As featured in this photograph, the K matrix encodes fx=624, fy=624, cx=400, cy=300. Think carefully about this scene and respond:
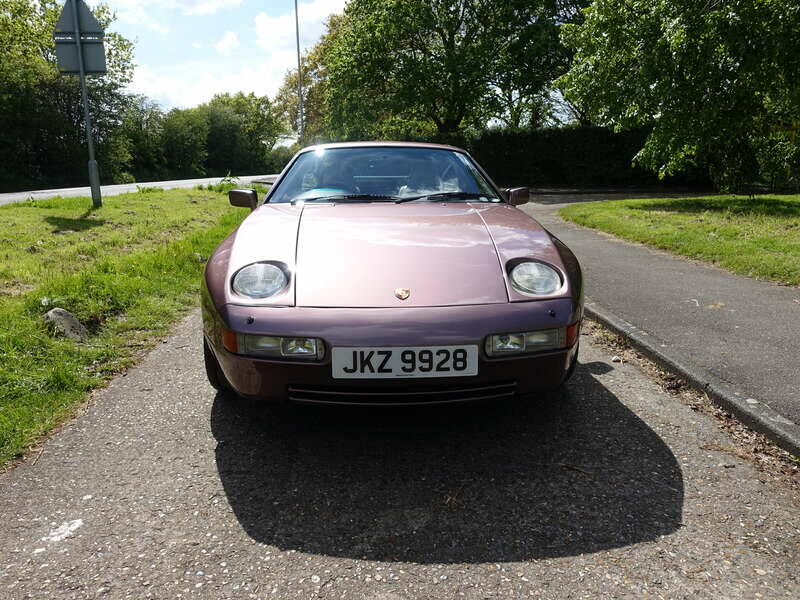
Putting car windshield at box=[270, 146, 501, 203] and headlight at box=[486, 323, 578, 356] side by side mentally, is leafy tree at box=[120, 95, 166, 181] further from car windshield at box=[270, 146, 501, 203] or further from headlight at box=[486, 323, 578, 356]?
headlight at box=[486, 323, 578, 356]

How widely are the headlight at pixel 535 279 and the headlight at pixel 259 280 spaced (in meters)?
0.97

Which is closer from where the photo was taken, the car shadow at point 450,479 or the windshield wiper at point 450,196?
the car shadow at point 450,479

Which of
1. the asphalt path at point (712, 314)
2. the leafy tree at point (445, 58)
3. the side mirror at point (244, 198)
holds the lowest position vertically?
the asphalt path at point (712, 314)

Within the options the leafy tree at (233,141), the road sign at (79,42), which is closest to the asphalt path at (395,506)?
the road sign at (79,42)

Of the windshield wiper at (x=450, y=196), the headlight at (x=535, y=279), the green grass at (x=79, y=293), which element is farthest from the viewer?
the windshield wiper at (x=450, y=196)

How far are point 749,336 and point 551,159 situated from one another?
20.5 meters

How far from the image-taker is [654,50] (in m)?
12.0

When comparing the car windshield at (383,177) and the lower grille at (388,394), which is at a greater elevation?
the car windshield at (383,177)

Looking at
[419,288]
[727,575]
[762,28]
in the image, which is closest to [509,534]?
[727,575]

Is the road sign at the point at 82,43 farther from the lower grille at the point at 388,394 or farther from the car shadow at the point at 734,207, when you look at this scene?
the car shadow at the point at 734,207

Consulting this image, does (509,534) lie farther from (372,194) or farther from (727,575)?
(372,194)

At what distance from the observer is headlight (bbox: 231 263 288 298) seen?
254 cm

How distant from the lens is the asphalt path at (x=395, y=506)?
5.91ft

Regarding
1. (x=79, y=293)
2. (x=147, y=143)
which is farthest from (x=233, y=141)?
(x=79, y=293)
